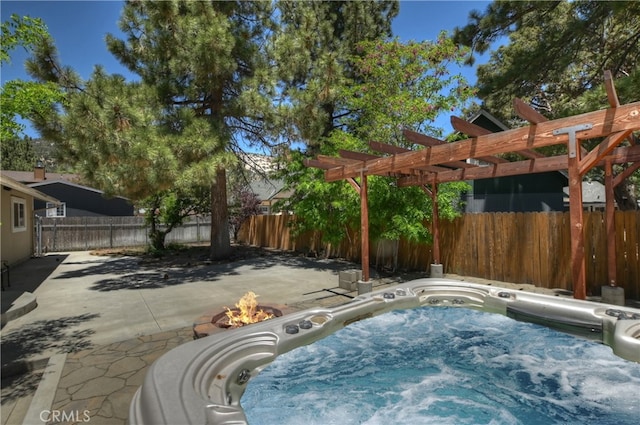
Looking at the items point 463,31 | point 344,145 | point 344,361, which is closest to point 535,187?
point 463,31

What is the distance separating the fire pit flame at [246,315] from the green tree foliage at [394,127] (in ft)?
14.1

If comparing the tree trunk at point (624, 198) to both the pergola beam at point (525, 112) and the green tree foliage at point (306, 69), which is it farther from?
the pergola beam at point (525, 112)

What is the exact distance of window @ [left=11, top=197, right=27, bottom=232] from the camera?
10.6 m

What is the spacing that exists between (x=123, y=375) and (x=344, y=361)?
2275 millimetres

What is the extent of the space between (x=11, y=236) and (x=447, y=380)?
40.9 ft

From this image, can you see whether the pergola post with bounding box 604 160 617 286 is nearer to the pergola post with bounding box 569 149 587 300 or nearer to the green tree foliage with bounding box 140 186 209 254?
the pergola post with bounding box 569 149 587 300

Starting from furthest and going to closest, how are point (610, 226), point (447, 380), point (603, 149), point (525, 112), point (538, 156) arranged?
point (538, 156), point (610, 226), point (603, 149), point (525, 112), point (447, 380)

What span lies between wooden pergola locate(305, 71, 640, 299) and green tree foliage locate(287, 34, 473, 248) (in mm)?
1158

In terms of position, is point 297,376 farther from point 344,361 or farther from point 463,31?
point 463,31

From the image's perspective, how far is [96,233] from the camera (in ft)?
54.4

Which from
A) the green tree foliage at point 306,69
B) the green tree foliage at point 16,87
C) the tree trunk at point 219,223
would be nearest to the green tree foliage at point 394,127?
the green tree foliage at point 306,69

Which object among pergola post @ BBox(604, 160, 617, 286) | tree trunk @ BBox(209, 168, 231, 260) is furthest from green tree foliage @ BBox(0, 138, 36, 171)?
pergola post @ BBox(604, 160, 617, 286)

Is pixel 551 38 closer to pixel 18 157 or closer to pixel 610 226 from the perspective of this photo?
pixel 610 226

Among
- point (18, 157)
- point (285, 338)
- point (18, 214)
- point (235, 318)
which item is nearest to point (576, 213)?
point (285, 338)
